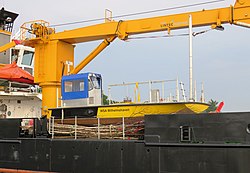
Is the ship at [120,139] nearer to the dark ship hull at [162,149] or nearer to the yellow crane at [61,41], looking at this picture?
the dark ship hull at [162,149]

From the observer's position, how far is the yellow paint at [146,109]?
8.66 meters

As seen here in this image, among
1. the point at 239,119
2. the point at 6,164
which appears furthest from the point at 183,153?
the point at 6,164

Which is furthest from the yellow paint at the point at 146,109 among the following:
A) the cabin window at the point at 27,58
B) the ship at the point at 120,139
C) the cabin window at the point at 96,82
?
the cabin window at the point at 27,58

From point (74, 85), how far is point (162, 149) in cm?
461

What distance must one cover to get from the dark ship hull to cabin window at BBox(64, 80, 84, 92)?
5.66 ft

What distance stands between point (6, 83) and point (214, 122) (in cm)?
1297

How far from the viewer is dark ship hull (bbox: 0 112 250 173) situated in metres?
6.77

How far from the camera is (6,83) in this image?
1680 centimetres

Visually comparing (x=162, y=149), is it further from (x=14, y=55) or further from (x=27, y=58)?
(x=14, y=55)

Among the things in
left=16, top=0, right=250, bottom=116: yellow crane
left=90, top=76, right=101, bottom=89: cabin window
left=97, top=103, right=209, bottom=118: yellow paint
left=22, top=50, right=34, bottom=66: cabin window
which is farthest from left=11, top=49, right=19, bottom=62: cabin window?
left=97, top=103, right=209, bottom=118: yellow paint

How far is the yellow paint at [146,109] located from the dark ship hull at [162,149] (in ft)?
3.71

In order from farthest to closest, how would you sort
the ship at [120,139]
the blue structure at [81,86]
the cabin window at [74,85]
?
1. the cabin window at [74,85]
2. the blue structure at [81,86]
3. the ship at [120,139]

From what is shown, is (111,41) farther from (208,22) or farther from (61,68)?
(208,22)

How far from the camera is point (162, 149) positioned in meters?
7.47
